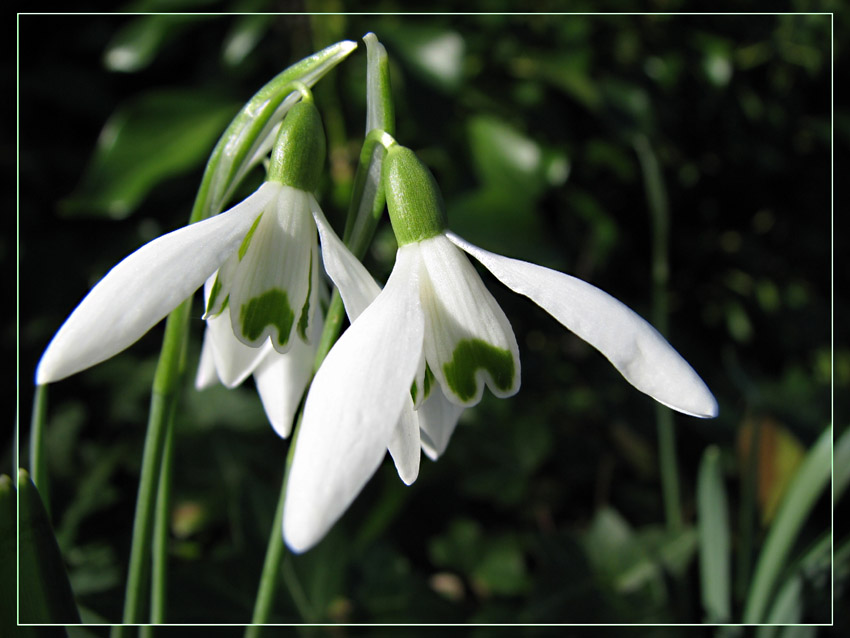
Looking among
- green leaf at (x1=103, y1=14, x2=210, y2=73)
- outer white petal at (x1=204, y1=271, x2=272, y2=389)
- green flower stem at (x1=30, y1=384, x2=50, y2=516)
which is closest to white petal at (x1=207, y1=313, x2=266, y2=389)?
outer white petal at (x1=204, y1=271, x2=272, y2=389)

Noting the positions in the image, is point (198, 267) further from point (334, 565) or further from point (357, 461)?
point (334, 565)

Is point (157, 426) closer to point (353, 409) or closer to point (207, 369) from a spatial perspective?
point (207, 369)

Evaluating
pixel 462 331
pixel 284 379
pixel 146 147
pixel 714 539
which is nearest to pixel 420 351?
pixel 462 331

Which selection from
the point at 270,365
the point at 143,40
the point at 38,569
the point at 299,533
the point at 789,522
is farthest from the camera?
the point at 143,40

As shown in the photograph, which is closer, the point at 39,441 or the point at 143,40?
the point at 39,441

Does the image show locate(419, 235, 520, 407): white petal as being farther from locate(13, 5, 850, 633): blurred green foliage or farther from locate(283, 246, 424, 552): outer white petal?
locate(13, 5, 850, 633): blurred green foliage
